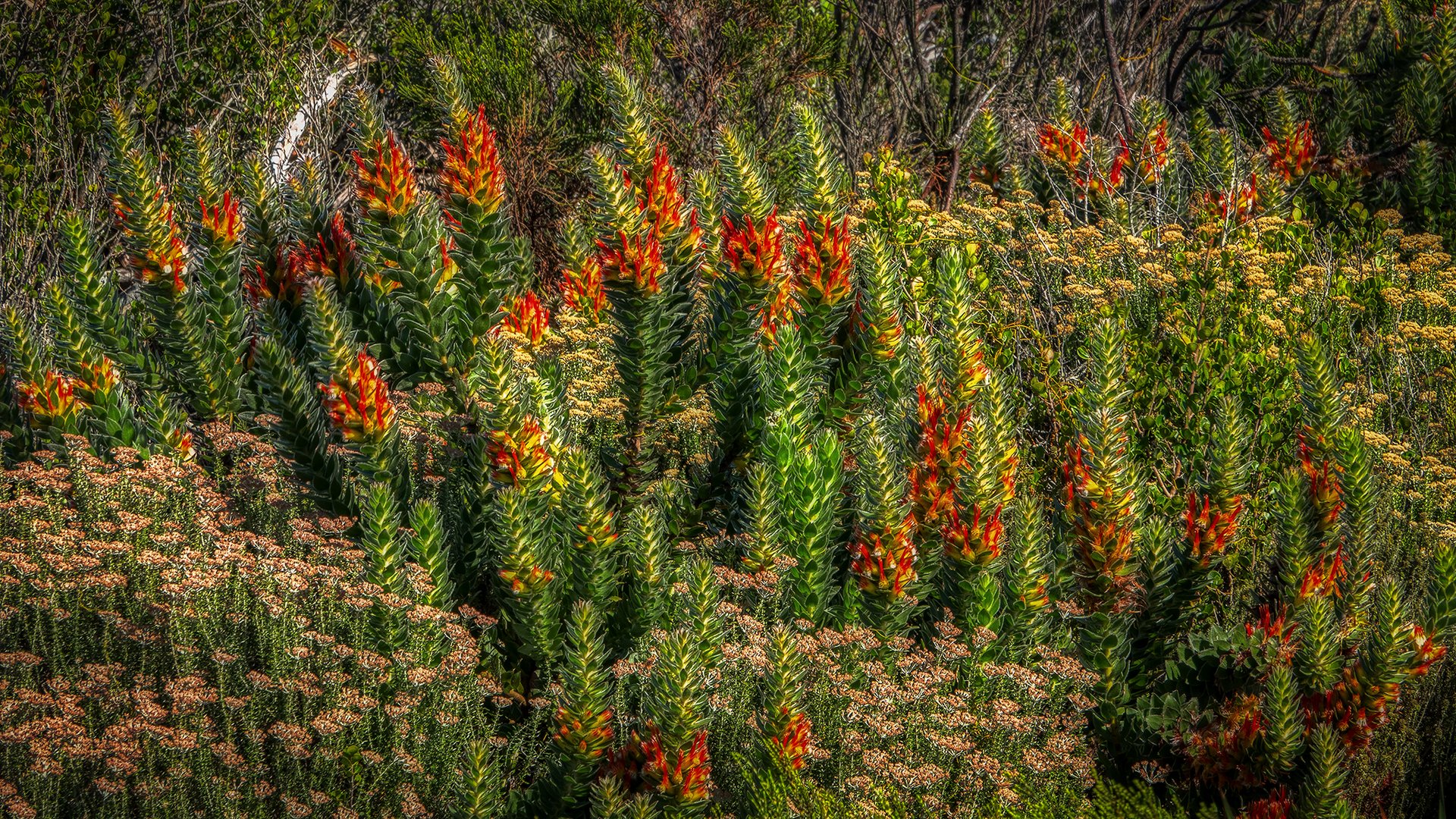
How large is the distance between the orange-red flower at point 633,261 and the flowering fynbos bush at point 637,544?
1 cm

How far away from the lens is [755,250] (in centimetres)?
436

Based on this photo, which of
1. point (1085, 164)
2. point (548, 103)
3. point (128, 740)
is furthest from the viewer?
point (548, 103)

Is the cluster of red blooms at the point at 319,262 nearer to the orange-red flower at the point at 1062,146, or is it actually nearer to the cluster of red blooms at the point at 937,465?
the cluster of red blooms at the point at 937,465

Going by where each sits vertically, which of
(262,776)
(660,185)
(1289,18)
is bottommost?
(262,776)

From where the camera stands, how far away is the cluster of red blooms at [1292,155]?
27.7ft

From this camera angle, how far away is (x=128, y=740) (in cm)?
362

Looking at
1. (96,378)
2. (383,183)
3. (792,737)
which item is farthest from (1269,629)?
(96,378)

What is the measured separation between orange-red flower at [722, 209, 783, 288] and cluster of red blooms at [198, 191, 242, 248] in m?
1.87

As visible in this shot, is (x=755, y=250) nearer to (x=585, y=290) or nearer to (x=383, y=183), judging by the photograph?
(x=383, y=183)

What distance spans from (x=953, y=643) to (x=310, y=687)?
186cm

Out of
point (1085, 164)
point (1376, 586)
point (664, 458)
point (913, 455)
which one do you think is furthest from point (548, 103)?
point (1376, 586)

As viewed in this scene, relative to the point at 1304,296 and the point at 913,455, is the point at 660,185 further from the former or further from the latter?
the point at 1304,296

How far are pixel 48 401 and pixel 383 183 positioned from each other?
5.09 feet

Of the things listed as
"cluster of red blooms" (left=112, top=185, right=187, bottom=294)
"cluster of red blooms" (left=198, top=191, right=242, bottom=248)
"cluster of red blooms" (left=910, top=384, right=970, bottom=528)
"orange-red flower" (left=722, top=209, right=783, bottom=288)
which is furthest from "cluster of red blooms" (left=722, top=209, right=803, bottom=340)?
"cluster of red blooms" (left=112, top=185, right=187, bottom=294)
